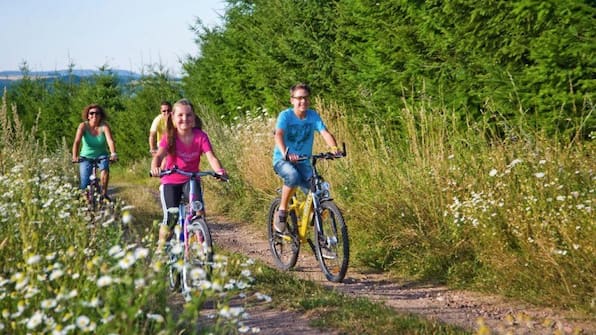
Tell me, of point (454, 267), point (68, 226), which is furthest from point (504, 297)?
point (68, 226)

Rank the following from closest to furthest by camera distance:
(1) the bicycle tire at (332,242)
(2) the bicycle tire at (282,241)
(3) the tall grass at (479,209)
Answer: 1. (3) the tall grass at (479,209)
2. (1) the bicycle tire at (332,242)
3. (2) the bicycle tire at (282,241)

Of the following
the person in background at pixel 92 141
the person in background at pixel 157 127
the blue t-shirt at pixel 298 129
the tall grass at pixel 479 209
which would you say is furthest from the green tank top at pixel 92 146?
the blue t-shirt at pixel 298 129

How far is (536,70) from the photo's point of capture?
7.61 metres

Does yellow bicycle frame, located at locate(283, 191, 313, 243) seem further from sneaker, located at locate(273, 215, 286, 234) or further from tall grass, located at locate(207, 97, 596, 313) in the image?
tall grass, located at locate(207, 97, 596, 313)

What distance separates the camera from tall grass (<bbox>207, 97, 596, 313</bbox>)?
5672 mm

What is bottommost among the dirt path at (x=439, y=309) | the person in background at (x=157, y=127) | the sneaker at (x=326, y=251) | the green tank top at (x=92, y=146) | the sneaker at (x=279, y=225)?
the dirt path at (x=439, y=309)

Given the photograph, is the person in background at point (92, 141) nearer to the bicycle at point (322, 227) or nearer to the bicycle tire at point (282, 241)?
the bicycle tire at point (282, 241)

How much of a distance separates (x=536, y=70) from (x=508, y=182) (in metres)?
1.63

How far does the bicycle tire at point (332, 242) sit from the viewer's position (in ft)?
22.4

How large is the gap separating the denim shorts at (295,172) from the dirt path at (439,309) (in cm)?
97

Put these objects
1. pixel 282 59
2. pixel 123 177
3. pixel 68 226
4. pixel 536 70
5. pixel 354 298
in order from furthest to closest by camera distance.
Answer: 1. pixel 123 177
2. pixel 282 59
3. pixel 536 70
4. pixel 354 298
5. pixel 68 226

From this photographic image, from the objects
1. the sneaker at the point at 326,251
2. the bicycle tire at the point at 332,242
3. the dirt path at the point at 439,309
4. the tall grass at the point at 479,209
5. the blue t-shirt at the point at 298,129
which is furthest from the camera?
the blue t-shirt at the point at 298,129

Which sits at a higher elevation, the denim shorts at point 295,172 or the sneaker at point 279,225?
the denim shorts at point 295,172

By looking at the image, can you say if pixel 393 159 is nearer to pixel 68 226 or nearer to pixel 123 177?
pixel 68 226
